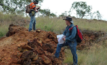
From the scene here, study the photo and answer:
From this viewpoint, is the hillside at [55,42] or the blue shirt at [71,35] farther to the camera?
the hillside at [55,42]

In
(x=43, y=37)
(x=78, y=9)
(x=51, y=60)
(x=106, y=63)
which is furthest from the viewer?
(x=78, y=9)

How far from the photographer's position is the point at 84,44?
25.7 ft

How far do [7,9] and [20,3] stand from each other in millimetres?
15451

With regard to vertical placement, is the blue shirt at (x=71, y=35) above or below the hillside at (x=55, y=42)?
above

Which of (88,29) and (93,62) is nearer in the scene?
(93,62)

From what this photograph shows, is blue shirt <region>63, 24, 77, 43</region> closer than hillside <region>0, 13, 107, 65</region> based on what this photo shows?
Yes

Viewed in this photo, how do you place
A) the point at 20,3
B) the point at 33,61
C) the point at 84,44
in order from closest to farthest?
1. the point at 33,61
2. the point at 84,44
3. the point at 20,3

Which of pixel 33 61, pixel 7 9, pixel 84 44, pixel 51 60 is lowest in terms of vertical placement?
pixel 84 44

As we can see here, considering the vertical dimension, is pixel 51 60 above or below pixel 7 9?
below

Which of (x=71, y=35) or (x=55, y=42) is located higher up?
(x=71, y=35)

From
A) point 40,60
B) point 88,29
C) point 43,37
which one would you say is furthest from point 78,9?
point 40,60

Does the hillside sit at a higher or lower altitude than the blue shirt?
lower

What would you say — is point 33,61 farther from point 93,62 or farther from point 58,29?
point 58,29

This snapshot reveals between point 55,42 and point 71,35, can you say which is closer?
Answer: point 71,35
